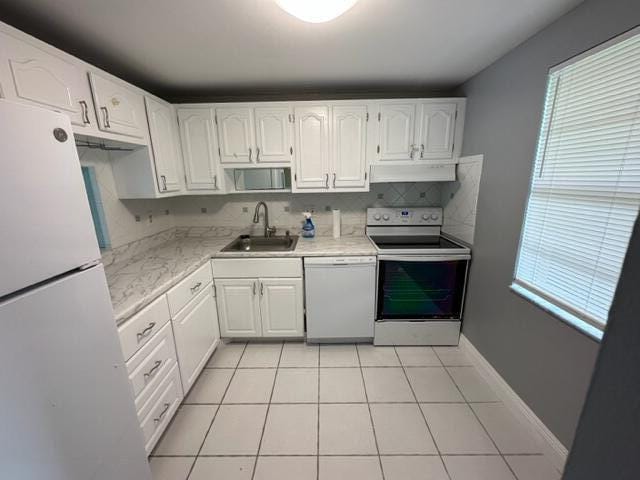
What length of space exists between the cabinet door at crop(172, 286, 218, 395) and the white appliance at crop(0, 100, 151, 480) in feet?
2.44

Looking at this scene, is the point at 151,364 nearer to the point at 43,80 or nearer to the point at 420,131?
the point at 43,80

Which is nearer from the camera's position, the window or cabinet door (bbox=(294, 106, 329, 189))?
the window

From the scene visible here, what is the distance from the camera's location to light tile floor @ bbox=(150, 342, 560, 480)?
137 centimetres

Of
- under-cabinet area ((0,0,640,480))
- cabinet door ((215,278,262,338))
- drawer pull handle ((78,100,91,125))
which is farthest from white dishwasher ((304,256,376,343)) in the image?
drawer pull handle ((78,100,91,125))

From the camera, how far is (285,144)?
90.0 inches

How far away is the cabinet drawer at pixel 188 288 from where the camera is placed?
5.28 ft

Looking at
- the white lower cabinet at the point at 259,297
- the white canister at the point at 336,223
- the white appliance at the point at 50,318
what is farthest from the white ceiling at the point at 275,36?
the white lower cabinet at the point at 259,297

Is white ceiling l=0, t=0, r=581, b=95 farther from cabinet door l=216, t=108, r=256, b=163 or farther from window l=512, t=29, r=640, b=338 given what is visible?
window l=512, t=29, r=640, b=338

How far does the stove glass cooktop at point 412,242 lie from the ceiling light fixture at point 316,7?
164 centimetres

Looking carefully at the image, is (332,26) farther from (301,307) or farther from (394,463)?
(394,463)

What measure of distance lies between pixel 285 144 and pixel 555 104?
5.94 ft

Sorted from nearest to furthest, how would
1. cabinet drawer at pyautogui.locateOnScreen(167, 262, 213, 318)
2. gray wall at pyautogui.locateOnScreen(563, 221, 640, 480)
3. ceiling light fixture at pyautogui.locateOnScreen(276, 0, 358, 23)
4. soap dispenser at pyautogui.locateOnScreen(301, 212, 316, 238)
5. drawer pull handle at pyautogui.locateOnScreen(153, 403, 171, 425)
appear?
gray wall at pyautogui.locateOnScreen(563, 221, 640, 480), ceiling light fixture at pyautogui.locateOnScreen(276, 0, 358, 23), drawer pull handle at pyautogui.locateOnScreen(153, 403, 171, 425), cabinet drawer at pyautogui.locateOnScreen(167, 262, 213, 318), soap dispenser at pyautogui.locateOnScreen(301, 212, 316, 238)

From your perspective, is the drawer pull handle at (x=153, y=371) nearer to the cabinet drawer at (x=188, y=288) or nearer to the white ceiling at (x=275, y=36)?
the cabinet drawer at (x=188, y=288)

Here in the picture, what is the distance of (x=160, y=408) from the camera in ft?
4.76
